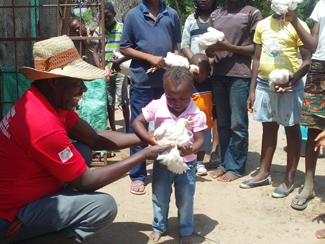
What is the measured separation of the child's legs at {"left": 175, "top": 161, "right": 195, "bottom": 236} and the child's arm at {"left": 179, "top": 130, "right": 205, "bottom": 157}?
0.73 feet

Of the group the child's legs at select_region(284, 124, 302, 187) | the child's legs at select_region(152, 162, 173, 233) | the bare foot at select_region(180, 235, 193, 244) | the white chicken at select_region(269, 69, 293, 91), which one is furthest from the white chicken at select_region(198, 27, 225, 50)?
the bare foot at select_region(180, 235, 193, 244)

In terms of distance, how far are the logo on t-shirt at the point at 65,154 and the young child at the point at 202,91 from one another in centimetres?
232

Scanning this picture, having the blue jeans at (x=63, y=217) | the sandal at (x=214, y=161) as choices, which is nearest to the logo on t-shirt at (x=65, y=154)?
the blue jeans at (x=63, y=217)

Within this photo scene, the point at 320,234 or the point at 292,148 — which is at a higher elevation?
the point at 292,148

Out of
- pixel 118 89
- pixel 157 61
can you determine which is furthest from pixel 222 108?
pixel 118 89

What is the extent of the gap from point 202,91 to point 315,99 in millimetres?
1440

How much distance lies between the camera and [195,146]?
276 cm

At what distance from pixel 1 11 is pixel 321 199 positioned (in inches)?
178

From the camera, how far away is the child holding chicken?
12.4ft

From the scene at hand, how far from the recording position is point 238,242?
3.04 metres

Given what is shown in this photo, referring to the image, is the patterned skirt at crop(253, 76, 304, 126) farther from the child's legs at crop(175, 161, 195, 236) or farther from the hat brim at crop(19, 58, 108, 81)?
the hat brim at crop(19, 58, 108, 81)

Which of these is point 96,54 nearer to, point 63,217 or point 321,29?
point 321,29

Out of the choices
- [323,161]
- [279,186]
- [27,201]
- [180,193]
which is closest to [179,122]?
[180,193]

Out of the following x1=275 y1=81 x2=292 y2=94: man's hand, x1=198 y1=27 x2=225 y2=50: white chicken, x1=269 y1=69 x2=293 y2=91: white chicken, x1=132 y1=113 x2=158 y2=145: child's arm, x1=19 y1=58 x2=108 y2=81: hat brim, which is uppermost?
x1=198 y1=27 x2=225 y2=50: white chicken
